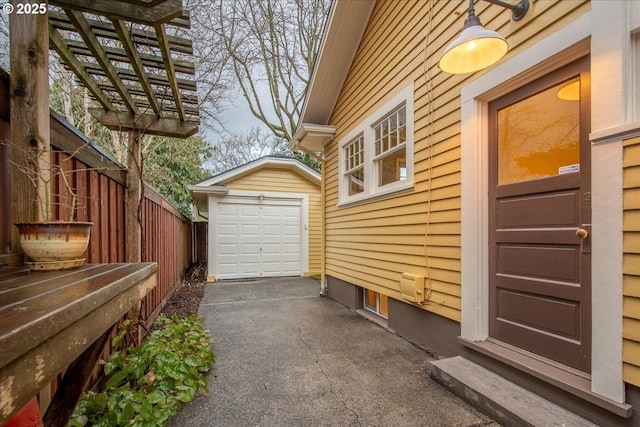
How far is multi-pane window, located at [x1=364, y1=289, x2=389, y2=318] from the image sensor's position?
15.0ft

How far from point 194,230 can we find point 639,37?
13319mm

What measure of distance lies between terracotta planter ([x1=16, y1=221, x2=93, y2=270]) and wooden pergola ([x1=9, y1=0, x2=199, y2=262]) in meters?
0.21

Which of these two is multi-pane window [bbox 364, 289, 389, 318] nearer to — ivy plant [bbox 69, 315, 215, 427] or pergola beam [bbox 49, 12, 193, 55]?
ivy plant [bbox 69, 315, 215, 427]

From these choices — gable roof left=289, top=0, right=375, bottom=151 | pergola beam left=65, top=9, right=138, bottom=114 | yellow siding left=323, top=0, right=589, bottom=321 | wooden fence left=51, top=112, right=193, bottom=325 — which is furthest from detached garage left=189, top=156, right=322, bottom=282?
pergola beam left=65, top=9, right=138, bottom=114

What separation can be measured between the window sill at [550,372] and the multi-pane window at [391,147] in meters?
2.15

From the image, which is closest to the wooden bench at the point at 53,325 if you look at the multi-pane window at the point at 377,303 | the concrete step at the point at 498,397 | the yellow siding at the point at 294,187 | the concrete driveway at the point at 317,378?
the concrete driveway at the point at 317,378

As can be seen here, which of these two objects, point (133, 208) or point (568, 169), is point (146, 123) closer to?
point (133, 208)

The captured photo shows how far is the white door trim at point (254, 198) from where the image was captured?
839 centimetres

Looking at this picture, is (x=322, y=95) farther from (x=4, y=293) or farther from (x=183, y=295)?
(x=4, y=293)

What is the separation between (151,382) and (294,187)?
7.31 m

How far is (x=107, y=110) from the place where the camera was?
3236mm

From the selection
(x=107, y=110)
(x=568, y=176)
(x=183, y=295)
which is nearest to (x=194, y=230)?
(x=183, y=295)

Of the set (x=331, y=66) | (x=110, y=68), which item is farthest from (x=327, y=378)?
(x=331, y=66)

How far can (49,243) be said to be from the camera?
4.61 feet
